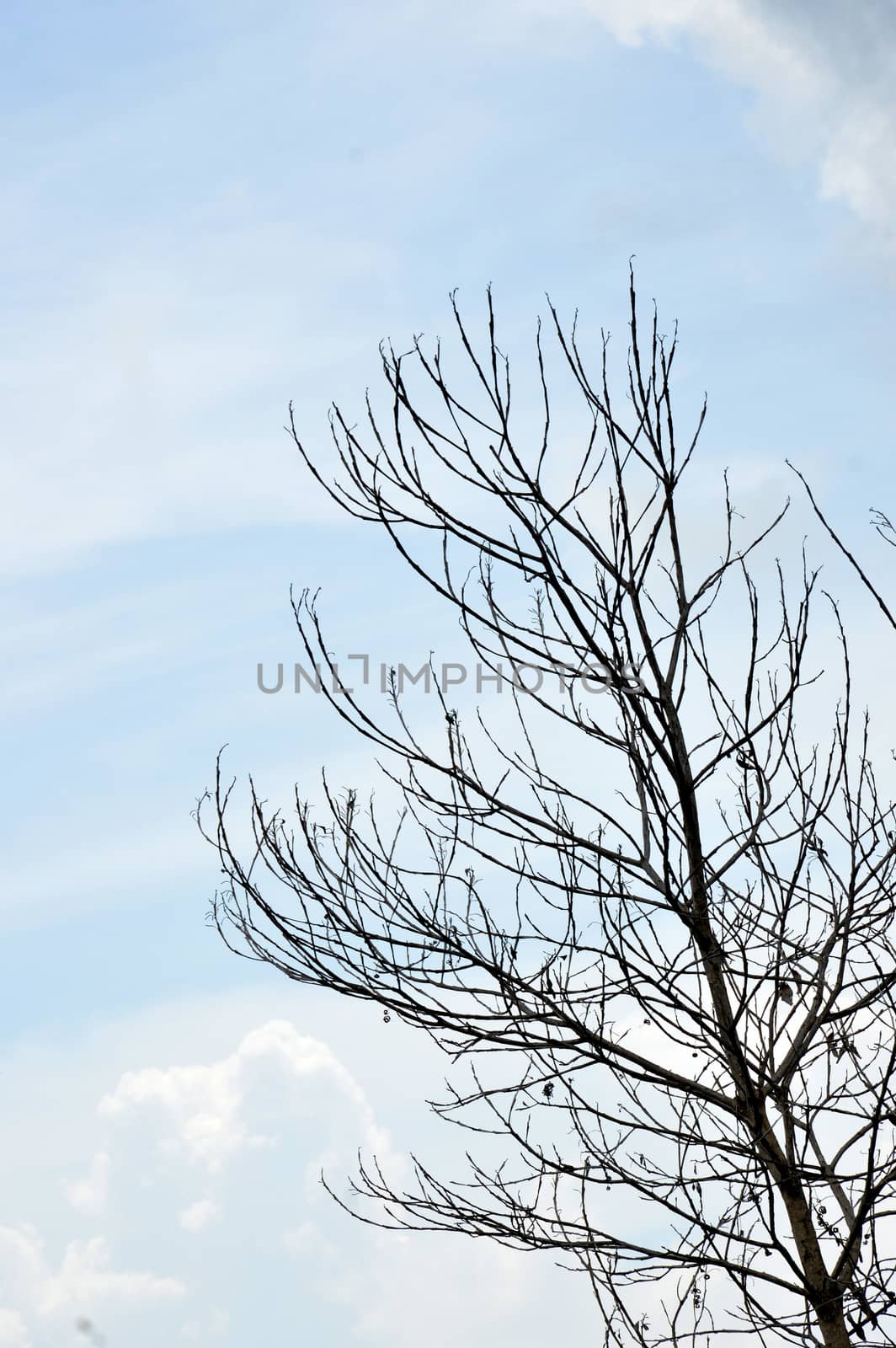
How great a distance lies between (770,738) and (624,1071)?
124cm

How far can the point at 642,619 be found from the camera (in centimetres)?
438

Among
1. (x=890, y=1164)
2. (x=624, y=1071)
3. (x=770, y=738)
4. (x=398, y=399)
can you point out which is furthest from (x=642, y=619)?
(x=890, y=1164)

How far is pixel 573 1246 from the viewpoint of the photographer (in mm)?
4059

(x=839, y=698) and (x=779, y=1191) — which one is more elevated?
(x=839, y=698)

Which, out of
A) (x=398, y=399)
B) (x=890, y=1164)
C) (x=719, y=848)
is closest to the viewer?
(x=890, y=1164)

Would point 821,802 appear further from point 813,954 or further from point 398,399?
point 398,399

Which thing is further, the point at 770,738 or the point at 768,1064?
the point at 770,738

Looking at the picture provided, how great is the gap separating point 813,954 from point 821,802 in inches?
20.5

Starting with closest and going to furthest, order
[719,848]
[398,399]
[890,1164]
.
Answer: [890,1164], [719,848], [398,399]

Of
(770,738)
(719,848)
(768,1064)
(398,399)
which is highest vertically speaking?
(398,399)

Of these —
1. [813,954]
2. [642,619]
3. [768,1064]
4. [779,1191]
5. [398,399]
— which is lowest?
Result: [779,1191]

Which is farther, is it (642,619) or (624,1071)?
(642,619)

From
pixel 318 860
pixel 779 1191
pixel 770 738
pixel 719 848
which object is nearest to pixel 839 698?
pixel 770 738

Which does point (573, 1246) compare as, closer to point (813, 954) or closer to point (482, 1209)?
point (482, 1209)
